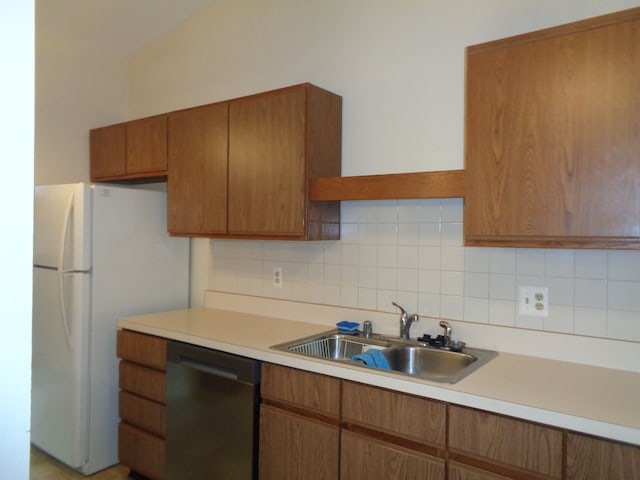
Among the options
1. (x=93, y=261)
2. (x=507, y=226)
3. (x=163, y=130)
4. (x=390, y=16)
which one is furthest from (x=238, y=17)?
(x=507, y=226)

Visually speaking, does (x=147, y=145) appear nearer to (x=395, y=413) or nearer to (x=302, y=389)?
(x=302, y=389)

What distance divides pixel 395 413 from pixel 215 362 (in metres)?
0.91

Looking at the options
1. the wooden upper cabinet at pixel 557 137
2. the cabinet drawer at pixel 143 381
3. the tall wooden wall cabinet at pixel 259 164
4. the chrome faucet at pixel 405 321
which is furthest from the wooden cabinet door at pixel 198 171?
the wooden upper cabinet at pixel 557 137

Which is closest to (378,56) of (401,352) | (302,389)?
(401,352)

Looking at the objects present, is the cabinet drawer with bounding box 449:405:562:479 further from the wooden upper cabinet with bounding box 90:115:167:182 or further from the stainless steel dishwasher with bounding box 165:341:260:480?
the wooden upper cabinet with bounding box 90:115:167:182

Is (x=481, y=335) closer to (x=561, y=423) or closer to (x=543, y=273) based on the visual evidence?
(x=543, y=273)

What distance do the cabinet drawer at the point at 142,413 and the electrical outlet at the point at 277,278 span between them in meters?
0.89

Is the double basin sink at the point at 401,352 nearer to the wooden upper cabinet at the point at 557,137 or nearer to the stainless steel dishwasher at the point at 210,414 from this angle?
the stainless steel dishwasher at the point at 210,414

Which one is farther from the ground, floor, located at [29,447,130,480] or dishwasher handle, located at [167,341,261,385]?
dishwasher handle, located at [167,341,261,385]

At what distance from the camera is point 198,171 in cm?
268

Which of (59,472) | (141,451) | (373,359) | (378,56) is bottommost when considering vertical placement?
(59,472)

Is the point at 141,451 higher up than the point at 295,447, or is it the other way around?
the point at 295,447

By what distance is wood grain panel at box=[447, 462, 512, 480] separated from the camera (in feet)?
4.71

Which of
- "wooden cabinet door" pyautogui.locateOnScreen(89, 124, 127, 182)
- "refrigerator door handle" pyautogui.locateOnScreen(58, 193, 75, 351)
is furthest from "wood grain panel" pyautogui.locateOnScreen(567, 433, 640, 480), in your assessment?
"wooden cabinet door" pyautogui.locateOnScreen(89, 124, 127, 182)
